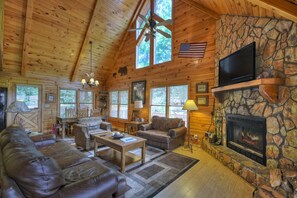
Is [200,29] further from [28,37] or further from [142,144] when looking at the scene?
[28,37]

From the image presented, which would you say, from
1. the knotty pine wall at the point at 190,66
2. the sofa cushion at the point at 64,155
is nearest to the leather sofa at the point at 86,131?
the sofa cushion at the point at 64,155

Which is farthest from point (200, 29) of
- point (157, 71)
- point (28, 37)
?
point (28, 37)

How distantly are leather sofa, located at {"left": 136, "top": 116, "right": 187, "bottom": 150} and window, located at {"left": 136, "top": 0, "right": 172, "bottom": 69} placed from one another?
2.52 meters

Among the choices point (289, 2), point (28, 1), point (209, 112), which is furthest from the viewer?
point (209, 112)

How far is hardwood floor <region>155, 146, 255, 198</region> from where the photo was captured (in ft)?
7.59

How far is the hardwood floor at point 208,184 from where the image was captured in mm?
2312

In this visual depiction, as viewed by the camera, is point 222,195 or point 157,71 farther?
point 157,71

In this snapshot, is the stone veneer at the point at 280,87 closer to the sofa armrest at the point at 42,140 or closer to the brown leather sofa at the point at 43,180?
the brown leather sofa at the point at 43,180

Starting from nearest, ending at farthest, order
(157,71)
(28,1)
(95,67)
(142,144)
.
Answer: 1. (142,144)
2. (28,1)
3. (157,71)
4. (95,67)

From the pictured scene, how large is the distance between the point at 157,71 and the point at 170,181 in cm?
429

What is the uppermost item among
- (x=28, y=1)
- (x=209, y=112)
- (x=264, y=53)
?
(x=28, y=1)

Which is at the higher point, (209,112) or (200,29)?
(200,29)

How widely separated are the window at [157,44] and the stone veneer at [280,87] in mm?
2820

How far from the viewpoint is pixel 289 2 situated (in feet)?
6.80
